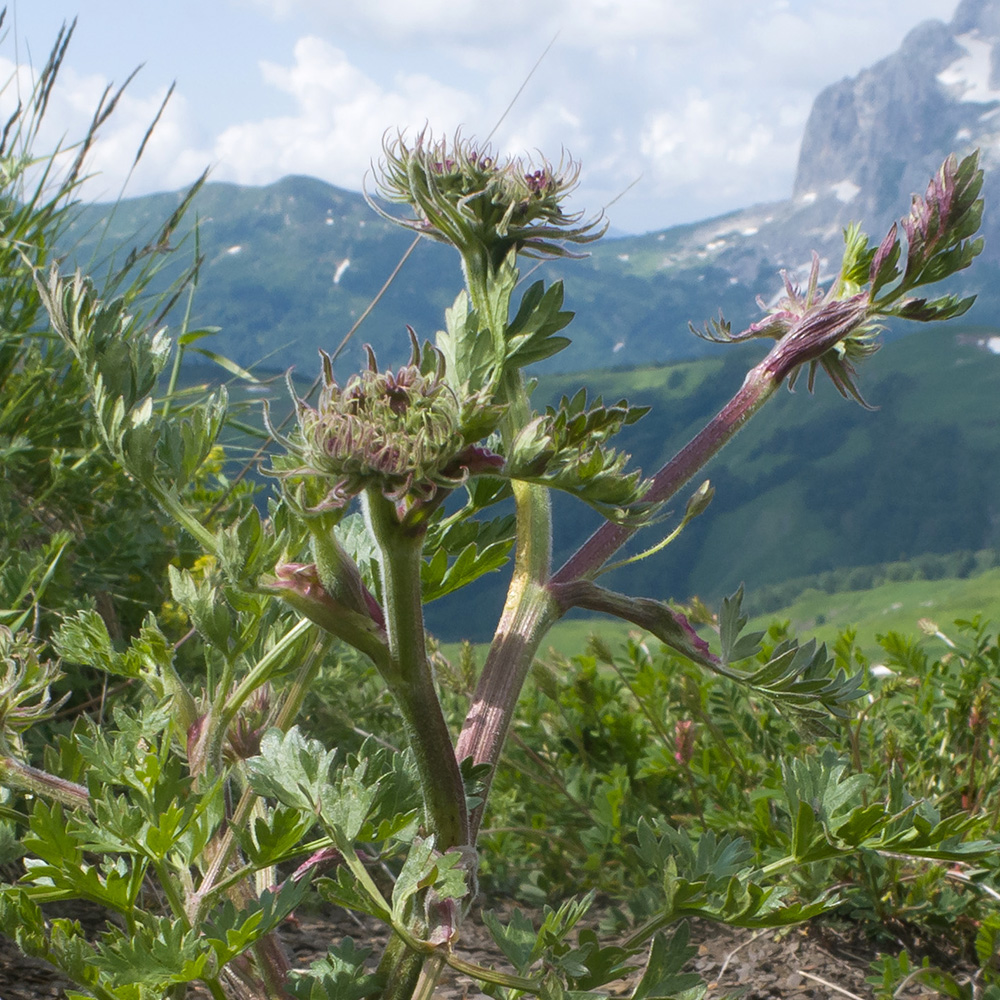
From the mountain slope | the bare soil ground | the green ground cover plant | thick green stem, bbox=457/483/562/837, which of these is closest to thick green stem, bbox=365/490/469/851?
the green ground cover plant

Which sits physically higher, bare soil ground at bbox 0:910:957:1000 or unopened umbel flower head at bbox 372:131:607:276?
unopened umbel flower head at bbox 372:131:607:276

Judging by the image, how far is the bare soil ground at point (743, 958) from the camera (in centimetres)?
196

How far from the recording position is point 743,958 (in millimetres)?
2244

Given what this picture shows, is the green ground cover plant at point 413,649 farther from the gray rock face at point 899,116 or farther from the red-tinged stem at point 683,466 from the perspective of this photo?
the gray rock face at point 899,116

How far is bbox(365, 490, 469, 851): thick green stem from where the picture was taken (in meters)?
1.04

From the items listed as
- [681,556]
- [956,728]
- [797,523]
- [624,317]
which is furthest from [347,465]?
[624,317]

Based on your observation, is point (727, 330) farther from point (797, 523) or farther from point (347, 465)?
point (797, 523)

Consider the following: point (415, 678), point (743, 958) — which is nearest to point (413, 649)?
point (415, 678)

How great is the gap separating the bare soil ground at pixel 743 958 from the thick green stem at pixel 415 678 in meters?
0.95

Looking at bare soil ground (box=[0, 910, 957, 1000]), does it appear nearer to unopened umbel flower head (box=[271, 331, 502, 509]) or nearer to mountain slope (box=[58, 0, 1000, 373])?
unopened umbel flower head (box=[271, 331, 502, 509])

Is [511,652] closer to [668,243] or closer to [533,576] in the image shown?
[533,576]

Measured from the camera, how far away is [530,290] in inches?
52.4

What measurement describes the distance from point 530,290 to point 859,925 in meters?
1.85

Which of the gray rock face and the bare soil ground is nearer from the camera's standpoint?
the bare soil ground
